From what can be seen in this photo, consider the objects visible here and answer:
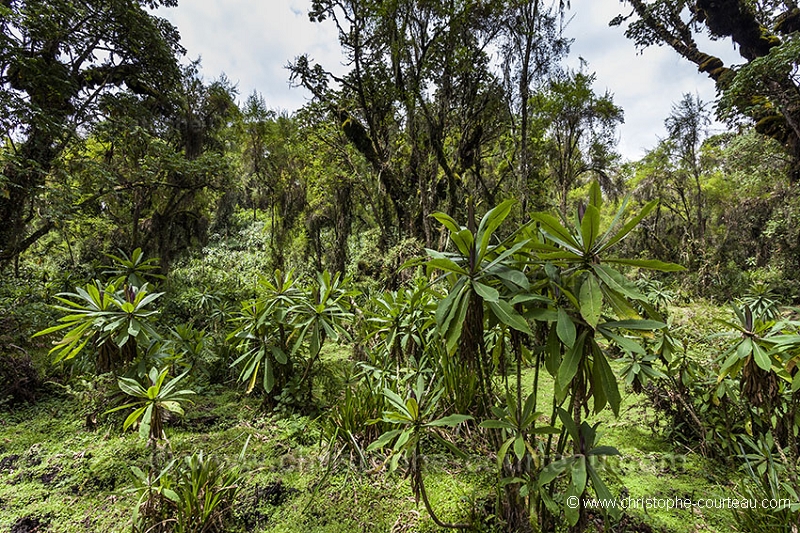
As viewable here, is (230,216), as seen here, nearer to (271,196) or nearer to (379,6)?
(271,196)

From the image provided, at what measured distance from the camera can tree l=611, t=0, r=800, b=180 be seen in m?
5.33

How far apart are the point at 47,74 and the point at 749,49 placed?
13.3 meters

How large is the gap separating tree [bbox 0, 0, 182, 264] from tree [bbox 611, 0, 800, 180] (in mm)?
10034

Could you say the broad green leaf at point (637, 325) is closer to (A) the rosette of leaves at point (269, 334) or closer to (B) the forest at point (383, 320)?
(B) the forest at point (383, 320)

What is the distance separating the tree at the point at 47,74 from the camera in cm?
368

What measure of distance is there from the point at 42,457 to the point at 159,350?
3.09ft

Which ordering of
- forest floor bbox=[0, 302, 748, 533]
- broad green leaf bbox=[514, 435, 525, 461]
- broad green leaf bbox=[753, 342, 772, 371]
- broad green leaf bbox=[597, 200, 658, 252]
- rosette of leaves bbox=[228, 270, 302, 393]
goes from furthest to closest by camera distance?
rosette of leaves bbox=[228, 270, 302, 393], forest floor bbox=[0, 302, 748, 533], broad green leaf bbox=[753, 342, 772, 371], broad green leaf bbox=[514, 435, 525, 461], broad green leaf bbox=[597, 200, 658, 252]

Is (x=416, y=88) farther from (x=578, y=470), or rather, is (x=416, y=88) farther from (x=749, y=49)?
(x=749, y=49)

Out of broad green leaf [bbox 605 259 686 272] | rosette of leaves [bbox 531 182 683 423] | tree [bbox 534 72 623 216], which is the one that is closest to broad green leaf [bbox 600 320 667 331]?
rosette of leaves [bbox 531 182 683 423]

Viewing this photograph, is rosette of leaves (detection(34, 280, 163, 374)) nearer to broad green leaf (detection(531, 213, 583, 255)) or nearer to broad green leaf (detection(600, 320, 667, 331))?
broad green leaf (detection(531, 213, 583, 255))

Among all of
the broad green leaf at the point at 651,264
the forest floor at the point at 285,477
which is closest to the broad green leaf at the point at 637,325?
the broad green leaf at the point at 651,264

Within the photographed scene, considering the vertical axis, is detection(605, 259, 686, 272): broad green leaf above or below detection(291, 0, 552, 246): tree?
below

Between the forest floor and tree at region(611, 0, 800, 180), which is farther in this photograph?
tree at region(611, 0, 800, 180)

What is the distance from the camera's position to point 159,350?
104 inches
